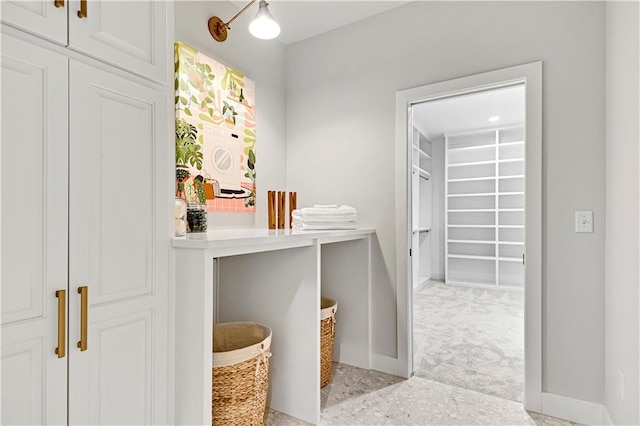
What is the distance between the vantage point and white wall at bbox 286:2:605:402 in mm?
1781

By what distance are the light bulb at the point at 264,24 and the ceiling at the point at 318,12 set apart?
0.53 m

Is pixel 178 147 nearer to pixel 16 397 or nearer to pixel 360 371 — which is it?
pixel 16 397

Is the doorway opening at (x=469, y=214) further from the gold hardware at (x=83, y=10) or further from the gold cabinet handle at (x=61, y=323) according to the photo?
the gold hardware at (x=83, y=10)

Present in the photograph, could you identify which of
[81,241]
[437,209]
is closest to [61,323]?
[81,241]

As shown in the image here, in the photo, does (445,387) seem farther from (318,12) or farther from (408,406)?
(318,12)

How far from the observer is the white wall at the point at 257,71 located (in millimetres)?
2111

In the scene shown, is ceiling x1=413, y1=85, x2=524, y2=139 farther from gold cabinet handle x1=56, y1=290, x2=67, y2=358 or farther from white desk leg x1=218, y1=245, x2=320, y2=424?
gold cabinet handle x1=56, y1=290, x2=67, y2=358

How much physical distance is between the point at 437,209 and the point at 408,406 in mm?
4389

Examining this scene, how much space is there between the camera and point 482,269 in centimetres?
536

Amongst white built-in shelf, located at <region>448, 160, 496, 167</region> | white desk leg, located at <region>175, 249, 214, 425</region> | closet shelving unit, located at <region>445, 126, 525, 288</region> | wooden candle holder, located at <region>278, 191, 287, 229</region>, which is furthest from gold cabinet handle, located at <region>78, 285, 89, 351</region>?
white built-in shelf, located at <region>448, 160, 496, 167</region>

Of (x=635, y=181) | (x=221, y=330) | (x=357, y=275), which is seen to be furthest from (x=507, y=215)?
(x=221, y=330)

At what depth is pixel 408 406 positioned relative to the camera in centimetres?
194

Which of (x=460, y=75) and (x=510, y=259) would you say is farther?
(x=510, y=259)

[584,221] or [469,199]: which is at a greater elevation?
[469,199]
